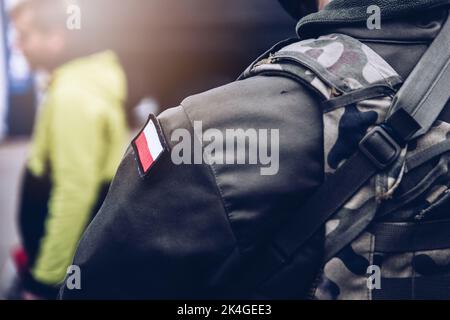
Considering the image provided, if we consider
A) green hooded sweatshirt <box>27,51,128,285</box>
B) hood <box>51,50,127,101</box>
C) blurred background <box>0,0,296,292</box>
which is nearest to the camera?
green hooded sweatshirt <box>27,51,128,285</box>

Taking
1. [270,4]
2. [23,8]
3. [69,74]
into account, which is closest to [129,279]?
[69,74]

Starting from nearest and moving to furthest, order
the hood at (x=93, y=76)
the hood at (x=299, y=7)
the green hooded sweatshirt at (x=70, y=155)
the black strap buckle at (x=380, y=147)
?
1. the black strap buckle at (x=380, y=147)
2. the hood at (x=299, y=7)
3. the green hooded sweatshirt at (x=70, y=155)
4. the hood at (x=93, y=76)

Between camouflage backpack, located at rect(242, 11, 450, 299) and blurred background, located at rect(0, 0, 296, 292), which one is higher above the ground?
blurred background, located at rect(0, 0, 296, 292)

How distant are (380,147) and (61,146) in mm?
1759

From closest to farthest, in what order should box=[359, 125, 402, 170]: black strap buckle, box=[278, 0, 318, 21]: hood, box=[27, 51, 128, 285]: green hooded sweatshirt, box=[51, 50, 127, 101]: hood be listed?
box=[359, 125, 402, 170]: black strap buckle < box=[278, 0, 318, 21]: hood < box=[27, 51, 128, 285]: green hooded sweatshirt < box=[51, 50, 127, 101]: hood

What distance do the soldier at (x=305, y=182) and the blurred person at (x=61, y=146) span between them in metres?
1.43

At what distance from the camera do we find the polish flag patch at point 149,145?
49.7 inches

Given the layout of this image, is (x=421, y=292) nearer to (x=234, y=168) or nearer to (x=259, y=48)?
(x=234, y=168)

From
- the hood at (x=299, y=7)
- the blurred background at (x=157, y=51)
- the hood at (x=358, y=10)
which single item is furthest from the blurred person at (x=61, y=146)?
the blurred background at (x=157, y=51)

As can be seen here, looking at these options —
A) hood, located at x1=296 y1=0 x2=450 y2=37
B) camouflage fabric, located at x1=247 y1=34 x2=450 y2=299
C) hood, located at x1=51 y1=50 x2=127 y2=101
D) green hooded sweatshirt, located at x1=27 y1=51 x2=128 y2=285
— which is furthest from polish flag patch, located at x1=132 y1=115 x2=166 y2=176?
hood, located at x1=51 y1=50 x2=127 y2=101

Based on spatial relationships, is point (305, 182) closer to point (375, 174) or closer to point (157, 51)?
point (375, 174)

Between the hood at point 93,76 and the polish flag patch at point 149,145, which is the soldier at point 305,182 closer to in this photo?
the polish flag patch at point 149,145

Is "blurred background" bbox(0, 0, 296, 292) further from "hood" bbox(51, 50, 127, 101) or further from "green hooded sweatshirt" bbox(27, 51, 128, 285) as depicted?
"green hooded sweatshirt" bbox(27, 51, 128, 285)

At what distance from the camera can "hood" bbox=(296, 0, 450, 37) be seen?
1262mm
